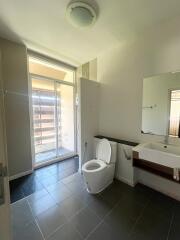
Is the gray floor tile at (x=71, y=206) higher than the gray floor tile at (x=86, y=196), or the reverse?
the gray floor tile at (x=86, y=196)

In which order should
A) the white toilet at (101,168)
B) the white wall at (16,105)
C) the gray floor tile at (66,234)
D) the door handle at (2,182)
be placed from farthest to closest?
1. the white wall at (16,105)
2. the white toilet at (101,168)
3. the gray floor tile at (66,234)
4. the door handle at (2,182)

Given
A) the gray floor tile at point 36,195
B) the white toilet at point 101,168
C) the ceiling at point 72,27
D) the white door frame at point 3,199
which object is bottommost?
the gray floor tile at point 36,195

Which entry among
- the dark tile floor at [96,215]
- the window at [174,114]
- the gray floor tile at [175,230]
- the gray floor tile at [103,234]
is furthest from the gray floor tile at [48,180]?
the window at [174,114]

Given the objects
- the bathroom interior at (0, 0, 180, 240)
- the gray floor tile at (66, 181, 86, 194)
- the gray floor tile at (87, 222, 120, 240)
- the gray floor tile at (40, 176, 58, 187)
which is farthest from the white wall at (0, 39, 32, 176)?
the gray floor tile at (87, 222, 120, 240)

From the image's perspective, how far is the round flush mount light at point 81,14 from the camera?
1.55 metres

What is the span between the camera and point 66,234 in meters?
1.40

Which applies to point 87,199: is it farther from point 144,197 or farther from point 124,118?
point 124,118

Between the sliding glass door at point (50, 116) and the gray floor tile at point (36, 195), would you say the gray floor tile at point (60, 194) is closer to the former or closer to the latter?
the gray floor tile at point (36, 195)

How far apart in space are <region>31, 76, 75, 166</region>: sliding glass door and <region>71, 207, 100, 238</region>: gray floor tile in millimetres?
1764

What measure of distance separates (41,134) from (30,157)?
2.31 feet

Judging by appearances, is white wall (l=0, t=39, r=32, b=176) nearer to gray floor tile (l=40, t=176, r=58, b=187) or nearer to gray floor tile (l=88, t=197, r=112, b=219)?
gray floor tile (l=40, t=176, r=58, b=187)

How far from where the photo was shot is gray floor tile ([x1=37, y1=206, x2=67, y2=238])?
1.46 m

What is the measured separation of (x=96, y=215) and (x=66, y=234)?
0.43 m

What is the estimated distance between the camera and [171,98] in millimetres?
1936
